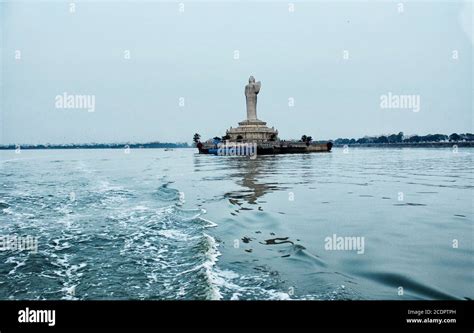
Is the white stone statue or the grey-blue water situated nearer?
the grey-blue water

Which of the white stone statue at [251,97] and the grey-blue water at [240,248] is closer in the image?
the grey-blue water at [240,248]

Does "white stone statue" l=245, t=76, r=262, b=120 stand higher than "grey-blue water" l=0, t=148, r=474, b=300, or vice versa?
"white stone statue" l=245, t=76, r=262, b=120

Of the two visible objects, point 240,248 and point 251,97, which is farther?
point 251,97

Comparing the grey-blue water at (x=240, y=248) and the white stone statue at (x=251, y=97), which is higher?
the white stone statue at (x=251, y=97)

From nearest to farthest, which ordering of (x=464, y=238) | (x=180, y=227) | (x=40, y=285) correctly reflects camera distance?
(x=40, y=285) → (x=464, y=238) → (x=180, y=227)

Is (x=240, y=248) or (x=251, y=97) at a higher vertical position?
(x=251, y=97)
